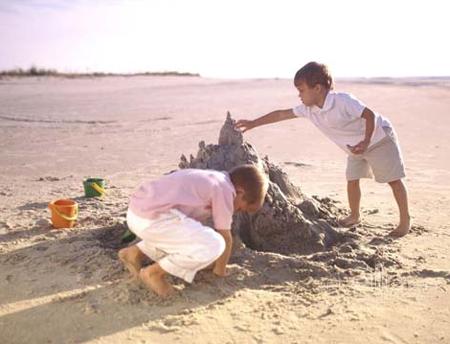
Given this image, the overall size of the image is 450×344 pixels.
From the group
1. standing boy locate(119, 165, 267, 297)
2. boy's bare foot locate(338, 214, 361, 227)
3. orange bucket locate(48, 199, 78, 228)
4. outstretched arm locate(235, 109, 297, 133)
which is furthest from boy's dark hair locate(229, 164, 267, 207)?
orange bucket locate(48, 199, 78, 228)

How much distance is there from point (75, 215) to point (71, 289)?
4.10 ft

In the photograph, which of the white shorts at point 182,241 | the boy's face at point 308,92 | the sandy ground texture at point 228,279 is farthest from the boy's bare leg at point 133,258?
the boy's face at point 308,92

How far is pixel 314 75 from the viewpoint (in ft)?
13.7

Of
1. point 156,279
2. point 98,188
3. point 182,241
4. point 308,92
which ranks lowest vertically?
point 98,188

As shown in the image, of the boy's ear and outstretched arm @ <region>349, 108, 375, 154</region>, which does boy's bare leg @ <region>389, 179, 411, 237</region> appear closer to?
outstretched arm @ <region>349, 108, 375, 154</region>

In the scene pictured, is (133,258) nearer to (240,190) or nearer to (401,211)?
(240,190)

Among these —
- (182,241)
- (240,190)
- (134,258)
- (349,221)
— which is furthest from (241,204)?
(349,221)

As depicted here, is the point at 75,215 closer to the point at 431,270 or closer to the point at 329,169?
the point at 431,270

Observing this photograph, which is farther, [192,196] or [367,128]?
[367,128]

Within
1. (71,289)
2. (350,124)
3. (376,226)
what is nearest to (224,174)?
(71,289)

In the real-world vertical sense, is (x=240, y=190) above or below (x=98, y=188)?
above

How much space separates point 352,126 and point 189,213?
1771 mm

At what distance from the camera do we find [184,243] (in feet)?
9.65

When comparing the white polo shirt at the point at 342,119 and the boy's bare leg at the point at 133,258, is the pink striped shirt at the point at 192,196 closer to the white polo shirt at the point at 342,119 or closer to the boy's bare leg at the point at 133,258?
the boy's bare leg at the point at 133,258
